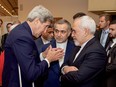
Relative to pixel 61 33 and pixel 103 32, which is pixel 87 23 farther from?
pixel 103 32

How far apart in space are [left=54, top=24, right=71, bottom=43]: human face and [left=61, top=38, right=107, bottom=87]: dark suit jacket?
398 mm

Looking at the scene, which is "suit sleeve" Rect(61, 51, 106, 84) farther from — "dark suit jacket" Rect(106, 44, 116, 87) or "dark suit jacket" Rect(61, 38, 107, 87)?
"dark suit jacket" Rect(106, 44, 116, 87)

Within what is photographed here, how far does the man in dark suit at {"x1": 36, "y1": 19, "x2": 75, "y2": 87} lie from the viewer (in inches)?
86.6

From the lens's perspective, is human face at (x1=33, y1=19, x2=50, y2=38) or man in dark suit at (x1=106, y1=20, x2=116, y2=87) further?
man in dark suit at (x1=106, y1=20, x2=116, y2=87)

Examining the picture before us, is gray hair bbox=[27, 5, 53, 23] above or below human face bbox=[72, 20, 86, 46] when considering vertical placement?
above

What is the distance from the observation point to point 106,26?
3.96m

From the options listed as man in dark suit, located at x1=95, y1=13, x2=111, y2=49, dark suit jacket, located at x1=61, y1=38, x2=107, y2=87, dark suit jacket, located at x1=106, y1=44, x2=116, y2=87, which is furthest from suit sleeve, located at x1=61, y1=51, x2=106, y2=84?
man in dark suit, located at x1=95, y1=13, x2=111, y2=49

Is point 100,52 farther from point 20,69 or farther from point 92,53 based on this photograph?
point 20,69

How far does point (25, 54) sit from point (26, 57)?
2 cm

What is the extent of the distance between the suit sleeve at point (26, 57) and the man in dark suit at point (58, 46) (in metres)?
0.53

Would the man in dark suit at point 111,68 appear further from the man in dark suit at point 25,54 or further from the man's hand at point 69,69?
the man in dark suit at point 25,54

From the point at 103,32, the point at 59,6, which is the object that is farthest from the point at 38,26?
the point at 59,6

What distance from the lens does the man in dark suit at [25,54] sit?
1.64 meters

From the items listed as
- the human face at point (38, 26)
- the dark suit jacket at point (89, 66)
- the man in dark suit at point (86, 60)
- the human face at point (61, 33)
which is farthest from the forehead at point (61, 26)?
the human face at point (38, 26)
